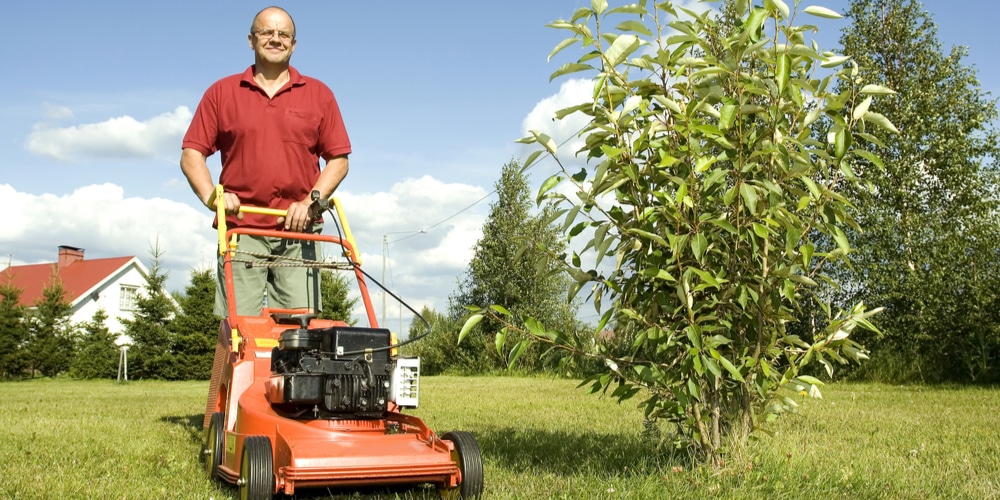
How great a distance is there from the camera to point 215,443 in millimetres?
3697

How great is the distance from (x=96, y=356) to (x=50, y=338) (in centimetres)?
263

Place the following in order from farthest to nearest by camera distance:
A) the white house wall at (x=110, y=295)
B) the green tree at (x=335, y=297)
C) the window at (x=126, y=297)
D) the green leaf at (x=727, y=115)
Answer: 1. the window at (x=126, y=297)
2. the white house wall at (x=110, y=295)
3. the green tree at (x=335, y=297)
4. the green leaf at (x=727, y=115)

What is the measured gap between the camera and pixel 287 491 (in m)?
2.86

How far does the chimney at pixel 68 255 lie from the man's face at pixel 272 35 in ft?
139

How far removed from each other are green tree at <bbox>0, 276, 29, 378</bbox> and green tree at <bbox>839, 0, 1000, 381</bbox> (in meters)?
22.2

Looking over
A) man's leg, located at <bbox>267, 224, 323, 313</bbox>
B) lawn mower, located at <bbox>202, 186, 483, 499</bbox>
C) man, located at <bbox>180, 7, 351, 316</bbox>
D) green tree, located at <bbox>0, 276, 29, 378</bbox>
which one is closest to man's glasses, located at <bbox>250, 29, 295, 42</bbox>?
man, located at <bbox>180, 7, 351, 316</bbox>

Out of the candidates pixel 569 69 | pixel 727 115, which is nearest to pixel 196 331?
pixel 569 69

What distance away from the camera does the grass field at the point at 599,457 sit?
336 centimetres

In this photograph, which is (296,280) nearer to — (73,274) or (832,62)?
(832,62)

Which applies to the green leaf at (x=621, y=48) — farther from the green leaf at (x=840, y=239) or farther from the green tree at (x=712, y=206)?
the green leaf at (x=840, y=239)

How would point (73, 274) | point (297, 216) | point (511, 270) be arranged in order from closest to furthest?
point (297, 216), point (511, 270), point (73, 274)

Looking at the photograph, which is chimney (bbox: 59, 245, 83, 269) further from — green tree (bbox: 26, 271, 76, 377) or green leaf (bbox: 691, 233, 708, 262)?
green leaf (bbox: 691, 233, 708, 262)

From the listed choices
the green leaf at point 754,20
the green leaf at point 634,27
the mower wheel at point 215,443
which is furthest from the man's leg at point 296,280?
the green leaf at point 754,20

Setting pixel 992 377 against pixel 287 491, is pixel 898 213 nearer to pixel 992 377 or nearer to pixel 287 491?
pixel 992 377
